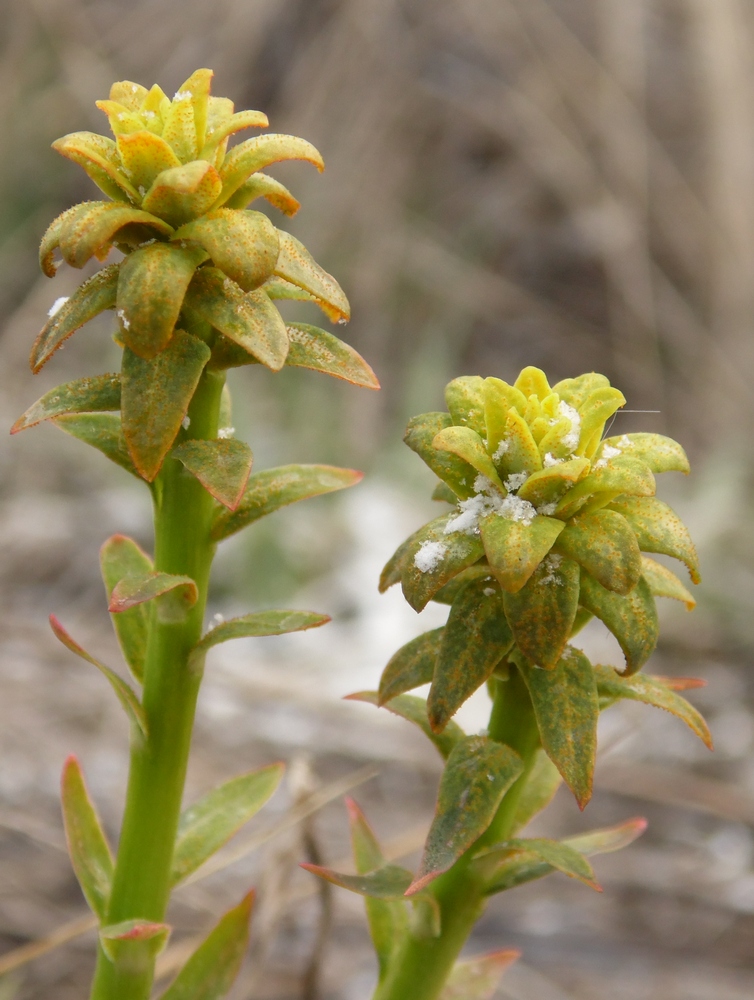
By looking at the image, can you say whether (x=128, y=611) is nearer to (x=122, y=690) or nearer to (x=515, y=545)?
(x=122, y=690)

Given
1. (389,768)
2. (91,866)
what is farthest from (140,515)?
(91,866)

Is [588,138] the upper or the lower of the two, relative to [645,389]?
upper

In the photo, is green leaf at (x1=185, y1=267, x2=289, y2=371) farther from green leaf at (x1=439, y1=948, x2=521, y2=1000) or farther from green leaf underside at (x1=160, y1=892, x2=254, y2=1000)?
green leaf at (x1=439, y1=948, x2=521, y2=1000)

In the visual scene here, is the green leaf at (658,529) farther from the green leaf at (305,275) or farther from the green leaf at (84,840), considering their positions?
the green leaf at (84,840)

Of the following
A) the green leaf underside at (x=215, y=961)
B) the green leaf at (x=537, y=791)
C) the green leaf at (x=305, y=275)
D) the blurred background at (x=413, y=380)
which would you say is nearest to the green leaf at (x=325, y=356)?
the green leaf at (x=305, y=275)

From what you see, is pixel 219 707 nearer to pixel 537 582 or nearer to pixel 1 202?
pixel 537 582

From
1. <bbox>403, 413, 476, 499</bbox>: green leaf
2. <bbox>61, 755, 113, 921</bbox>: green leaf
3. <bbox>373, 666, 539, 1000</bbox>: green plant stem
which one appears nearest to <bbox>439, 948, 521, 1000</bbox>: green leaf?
<bbox>373, 666, 539, 1000</bbox>: green plant stem

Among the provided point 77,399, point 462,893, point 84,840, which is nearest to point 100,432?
point 77,399
